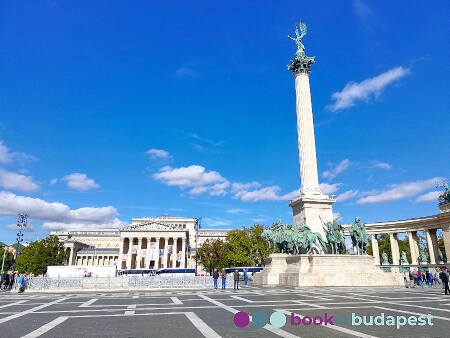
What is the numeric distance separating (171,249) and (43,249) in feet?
129

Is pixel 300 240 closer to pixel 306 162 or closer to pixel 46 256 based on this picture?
pixel 306 162

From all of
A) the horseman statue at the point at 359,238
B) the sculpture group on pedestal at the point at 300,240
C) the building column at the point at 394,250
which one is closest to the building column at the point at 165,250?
the building column at the point at 394,250

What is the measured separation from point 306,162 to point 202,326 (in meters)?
29.1

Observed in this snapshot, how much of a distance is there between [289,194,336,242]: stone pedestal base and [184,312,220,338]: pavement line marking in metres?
22.5

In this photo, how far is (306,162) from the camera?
119 ft

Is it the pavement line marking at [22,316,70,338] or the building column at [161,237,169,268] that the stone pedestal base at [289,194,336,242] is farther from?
the building column at [161,237,169,268]

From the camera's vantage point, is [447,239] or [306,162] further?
[447,239]

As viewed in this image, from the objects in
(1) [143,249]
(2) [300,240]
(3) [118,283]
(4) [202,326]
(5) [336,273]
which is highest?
(1) [143,249]

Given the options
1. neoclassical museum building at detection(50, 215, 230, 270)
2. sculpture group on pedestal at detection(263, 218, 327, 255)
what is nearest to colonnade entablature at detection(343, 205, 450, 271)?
sculpture group on pedestal at detection(263, 218, 327, 255)

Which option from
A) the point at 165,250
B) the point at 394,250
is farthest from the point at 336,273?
the point at 165,250

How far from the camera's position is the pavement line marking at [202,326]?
826 cm

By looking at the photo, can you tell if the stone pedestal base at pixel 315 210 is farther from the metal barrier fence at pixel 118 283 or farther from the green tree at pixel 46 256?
the green tree at pixel 46 256

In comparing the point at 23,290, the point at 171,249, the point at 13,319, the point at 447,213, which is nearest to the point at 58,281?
the point at 23,290

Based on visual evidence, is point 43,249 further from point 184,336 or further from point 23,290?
point 184,336
